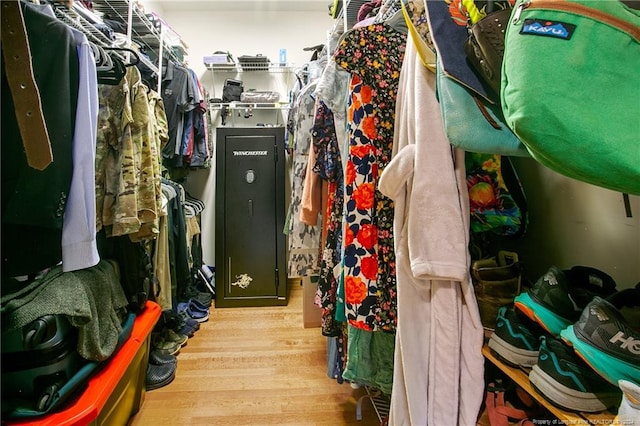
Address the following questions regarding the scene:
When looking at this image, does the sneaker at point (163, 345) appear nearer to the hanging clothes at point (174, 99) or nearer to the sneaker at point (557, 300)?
the hanging clothes at point (174, 99)

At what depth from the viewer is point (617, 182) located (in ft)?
1.24

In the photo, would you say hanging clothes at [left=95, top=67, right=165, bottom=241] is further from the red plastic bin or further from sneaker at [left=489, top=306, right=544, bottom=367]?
sneaker at [left=489, top=306, right=544, bottom=367]

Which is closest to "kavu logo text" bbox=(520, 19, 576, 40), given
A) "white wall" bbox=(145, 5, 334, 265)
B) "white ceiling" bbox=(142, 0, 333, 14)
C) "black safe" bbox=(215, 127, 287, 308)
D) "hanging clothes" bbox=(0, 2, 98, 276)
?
"hanging clothes" bbox=(0, 2, 98, 276)

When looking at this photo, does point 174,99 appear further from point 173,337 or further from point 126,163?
point 173,337

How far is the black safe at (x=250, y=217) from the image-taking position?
8.90ft

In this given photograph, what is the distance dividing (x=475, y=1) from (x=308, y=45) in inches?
116

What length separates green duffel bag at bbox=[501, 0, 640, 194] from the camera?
14.5 inches

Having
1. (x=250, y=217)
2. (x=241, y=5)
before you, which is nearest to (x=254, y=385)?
(x=250, y=217)

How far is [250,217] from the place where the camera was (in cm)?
273

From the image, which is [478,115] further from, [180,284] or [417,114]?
[180,284]

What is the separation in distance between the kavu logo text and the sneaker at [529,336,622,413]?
556mm

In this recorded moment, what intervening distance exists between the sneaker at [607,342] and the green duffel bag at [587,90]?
0.28m

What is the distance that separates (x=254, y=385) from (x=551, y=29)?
1.84 m

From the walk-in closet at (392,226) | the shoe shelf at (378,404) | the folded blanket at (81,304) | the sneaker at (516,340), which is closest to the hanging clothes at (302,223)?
the walk-in closet at (392,226)
